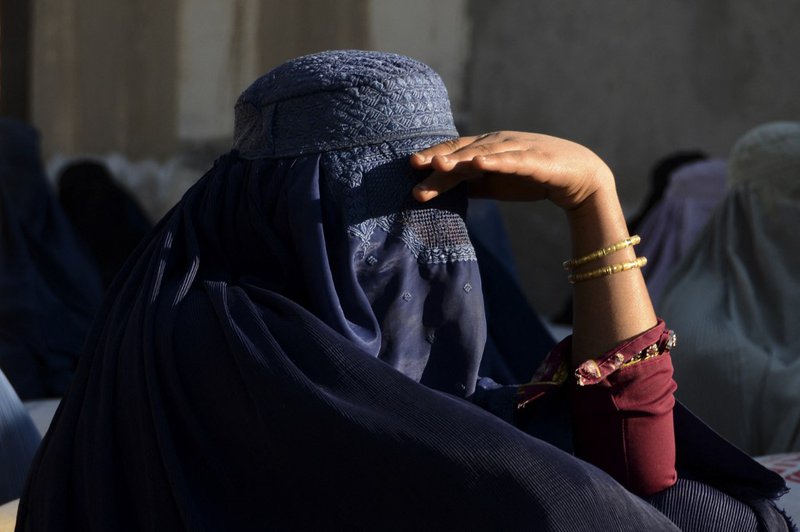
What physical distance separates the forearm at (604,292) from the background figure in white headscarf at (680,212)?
3.56 metres

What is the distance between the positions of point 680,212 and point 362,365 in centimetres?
410

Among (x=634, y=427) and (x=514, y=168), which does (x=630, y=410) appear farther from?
(x=514, y=168)

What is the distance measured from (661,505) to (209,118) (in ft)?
14.5

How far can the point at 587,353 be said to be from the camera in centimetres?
152

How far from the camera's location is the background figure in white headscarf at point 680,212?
16.5ft

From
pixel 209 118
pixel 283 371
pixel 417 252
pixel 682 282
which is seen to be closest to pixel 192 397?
pixel 283 371

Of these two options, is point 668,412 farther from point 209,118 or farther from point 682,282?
point 209,118

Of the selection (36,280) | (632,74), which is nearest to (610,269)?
(36,280)

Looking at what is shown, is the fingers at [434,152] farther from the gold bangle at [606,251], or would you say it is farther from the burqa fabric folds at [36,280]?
the burqa fabric folds at [36,280]

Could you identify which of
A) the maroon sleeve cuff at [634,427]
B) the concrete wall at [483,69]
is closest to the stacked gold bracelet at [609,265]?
the maroon sleeve cuff at [634,427]

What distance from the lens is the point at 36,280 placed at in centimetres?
438

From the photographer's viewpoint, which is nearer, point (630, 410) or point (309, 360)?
point (309, 360)

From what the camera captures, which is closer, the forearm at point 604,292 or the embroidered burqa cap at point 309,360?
the embroidered burqa cap at point 309,360

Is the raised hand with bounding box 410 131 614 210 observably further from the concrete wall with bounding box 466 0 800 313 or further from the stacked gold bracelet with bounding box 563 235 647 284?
the concrete wall with bounding box 466 0 800 313
